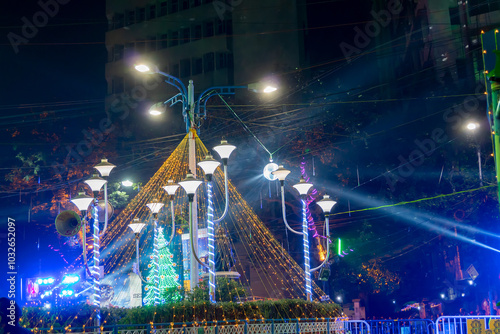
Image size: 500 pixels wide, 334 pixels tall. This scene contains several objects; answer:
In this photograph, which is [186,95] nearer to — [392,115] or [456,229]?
[392,115]

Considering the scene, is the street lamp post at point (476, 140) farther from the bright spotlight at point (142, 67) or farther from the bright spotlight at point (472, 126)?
the bright spotlight at point (142, 67)

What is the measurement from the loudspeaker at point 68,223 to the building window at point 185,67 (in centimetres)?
3389

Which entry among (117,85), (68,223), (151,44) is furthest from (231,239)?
(117,85)

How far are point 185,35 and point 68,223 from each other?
35990mm

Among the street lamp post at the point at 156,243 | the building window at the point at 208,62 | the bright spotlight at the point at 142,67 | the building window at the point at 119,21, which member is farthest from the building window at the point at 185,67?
the bright spotlight at the point at 142,67

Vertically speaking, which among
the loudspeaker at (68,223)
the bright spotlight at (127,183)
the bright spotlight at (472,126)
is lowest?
the loudspeaker at (68,223)

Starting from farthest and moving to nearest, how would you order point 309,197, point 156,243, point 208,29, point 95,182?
1. point 208,29
2. point 309,197
3. point 156,243
4. point 95,182

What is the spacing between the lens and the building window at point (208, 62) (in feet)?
155

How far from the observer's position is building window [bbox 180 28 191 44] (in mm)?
49500

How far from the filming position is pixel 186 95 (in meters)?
18.1

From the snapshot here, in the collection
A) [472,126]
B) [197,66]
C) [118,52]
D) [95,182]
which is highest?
[118,52]

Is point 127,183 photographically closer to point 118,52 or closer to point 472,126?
point 472,126

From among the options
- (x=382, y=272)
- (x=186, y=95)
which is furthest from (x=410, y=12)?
(x=186, y=95)

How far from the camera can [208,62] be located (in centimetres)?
4769
